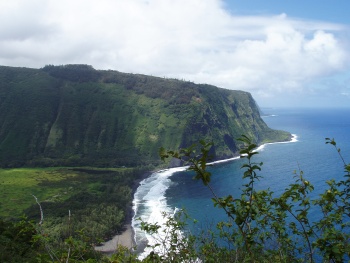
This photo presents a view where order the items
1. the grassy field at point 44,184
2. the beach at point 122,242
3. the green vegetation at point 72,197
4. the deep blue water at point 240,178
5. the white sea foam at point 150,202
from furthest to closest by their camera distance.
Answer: the grassy field at point 44,184 → the deep blue water at point 240,178 → the green vegetation at point 72,197 → the white sea foam at point 150,202 → the beach at point 122,242

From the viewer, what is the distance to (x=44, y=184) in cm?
11906

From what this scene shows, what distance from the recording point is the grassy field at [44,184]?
319ft

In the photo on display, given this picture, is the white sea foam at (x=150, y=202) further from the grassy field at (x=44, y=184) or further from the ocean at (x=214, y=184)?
the grassy field at (x=44, y=184)

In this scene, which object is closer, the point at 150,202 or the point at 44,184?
the point at 150,202

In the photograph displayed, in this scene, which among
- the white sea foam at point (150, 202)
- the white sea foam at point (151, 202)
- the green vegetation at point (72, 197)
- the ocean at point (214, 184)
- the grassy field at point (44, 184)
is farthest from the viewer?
the grassy field at point (44, 184)

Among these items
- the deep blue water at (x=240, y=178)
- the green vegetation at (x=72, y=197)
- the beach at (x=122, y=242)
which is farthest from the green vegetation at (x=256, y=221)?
the deep blue water at (x=240, y=178)

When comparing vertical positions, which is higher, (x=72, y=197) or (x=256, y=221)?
(x=256, y=221)

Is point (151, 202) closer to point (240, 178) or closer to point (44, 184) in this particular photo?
point (240, 178)

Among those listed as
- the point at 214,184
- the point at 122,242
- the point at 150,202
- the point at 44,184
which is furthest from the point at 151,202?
the point at 44,184

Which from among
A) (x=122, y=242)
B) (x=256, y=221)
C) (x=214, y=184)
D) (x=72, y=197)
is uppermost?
(x=256, y=221)

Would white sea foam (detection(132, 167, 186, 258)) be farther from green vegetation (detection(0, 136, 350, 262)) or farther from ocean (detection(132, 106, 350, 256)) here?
green vegetation (detection(0, 136, 350, 262))

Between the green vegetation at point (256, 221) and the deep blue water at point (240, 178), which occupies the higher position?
the green vegetation at point (256, 221)

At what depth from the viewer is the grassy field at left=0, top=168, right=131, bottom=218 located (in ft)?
319

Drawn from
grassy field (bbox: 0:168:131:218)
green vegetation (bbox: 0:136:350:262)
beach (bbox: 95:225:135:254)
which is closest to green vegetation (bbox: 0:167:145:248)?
grassy field (bbox: 0:168:131:218)
